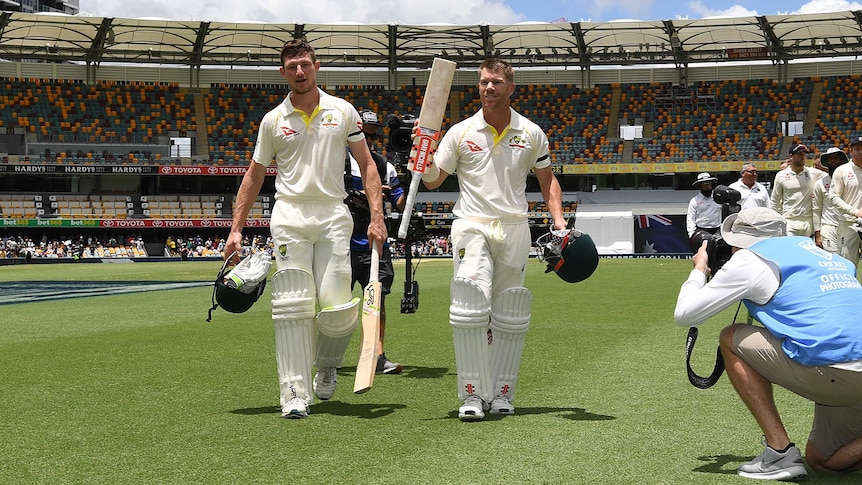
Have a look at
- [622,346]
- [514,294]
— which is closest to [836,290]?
[514,294]

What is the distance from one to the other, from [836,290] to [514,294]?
94.7 inches

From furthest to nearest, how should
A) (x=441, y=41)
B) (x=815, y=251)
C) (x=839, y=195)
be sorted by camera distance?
(x=441, y=41)
(x=839, y=195)
(x=815, y=251)

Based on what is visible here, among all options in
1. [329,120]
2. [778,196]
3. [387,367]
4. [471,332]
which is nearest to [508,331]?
[471,332]

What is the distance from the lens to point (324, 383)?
22.0ft

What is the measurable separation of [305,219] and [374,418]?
141 centimetres

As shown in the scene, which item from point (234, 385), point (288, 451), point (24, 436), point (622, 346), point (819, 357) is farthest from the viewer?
point (622, 346)

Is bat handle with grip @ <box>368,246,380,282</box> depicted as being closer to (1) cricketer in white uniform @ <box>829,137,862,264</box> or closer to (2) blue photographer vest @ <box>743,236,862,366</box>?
(2) blue photographer vest @ <box>743,236,862,366</box>

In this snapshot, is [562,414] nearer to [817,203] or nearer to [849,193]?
[849,193]

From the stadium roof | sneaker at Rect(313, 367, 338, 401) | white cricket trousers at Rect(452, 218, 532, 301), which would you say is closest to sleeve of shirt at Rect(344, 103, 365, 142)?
white cricket trousers at Rect(452, 218, 532, 301)

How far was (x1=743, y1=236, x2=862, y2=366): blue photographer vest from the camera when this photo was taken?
13.3ft

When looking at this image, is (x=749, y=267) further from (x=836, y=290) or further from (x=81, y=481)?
(x=81, y=481)

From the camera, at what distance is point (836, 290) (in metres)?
4.17

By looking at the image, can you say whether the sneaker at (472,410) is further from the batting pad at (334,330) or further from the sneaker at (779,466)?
the sneaker at (779,466)

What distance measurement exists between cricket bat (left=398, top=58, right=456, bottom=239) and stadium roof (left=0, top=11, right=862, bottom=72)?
43.7 meters
